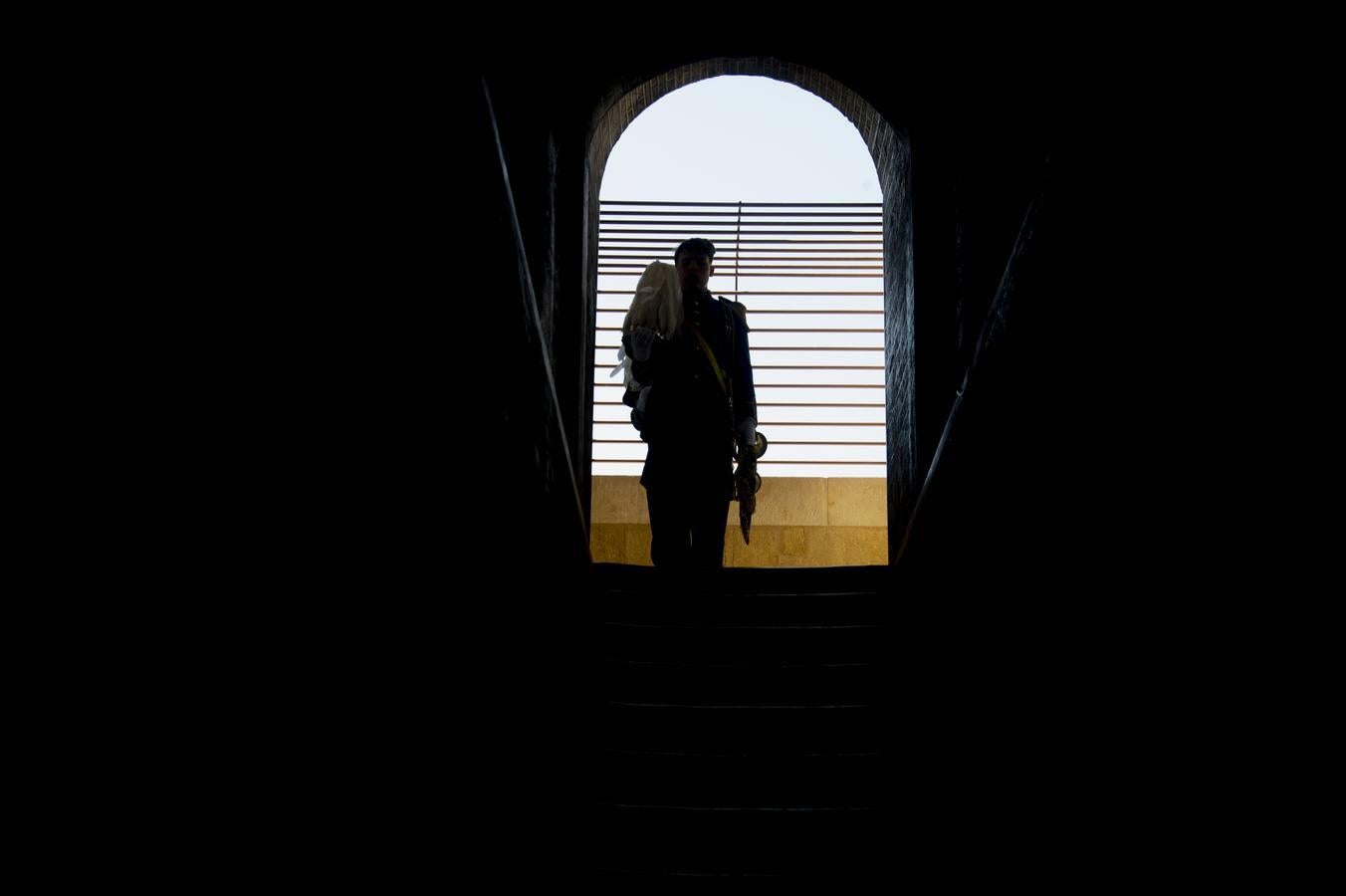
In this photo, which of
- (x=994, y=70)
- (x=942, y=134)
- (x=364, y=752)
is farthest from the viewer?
(x=942, y=134)

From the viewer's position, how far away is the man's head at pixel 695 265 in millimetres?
5371

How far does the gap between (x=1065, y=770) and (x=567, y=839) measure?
48.0 inches

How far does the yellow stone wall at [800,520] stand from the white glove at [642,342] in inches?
116

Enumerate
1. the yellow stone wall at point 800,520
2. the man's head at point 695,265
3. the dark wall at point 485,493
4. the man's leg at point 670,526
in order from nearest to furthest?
1. the dark wall at point 485,493
2. the man's leg at point 670,526
3. the man's head at point 695,265
4. the yellow stone wall at point 800,520

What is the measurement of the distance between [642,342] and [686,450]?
1.48 ft

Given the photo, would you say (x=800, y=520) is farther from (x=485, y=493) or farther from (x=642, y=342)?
(x=485, y=493)

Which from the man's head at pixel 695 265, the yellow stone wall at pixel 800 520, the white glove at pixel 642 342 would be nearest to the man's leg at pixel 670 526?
the white glove at pixel 642 342

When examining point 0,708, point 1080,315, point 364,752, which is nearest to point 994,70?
point 1080,315

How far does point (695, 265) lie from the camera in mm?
5379

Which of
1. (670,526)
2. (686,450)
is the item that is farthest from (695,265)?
(670,526)

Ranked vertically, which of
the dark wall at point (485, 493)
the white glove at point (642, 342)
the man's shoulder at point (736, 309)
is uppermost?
the man's shoulder at point (736, 309)

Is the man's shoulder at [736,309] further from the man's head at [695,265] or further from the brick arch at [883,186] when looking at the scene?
the brick arch at [883,186]

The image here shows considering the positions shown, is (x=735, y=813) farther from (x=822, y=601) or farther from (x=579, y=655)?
(x=822, y=601)

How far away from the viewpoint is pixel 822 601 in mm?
4453
